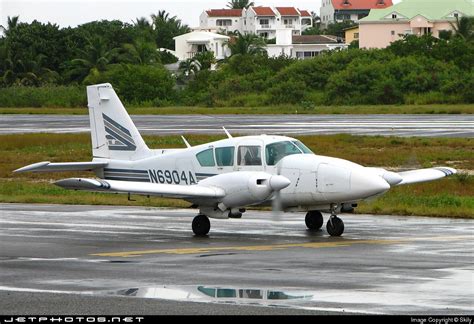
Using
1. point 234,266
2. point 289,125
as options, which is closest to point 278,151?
point 234,266

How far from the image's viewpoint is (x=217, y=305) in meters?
13.7

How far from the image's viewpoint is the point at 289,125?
64062 mm

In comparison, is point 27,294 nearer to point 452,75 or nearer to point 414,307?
point 414,307

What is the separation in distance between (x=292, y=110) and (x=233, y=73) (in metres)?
18.8

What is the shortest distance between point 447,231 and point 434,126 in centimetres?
3808

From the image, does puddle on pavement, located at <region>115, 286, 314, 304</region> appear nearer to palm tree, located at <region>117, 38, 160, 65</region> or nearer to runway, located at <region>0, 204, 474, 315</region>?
runway, located at <region>0, 204, 474, 315</region>

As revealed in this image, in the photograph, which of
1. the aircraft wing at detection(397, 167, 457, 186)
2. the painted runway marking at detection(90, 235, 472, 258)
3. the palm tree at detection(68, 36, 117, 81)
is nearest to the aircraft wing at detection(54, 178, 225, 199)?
the painted runway marking at detection(90, 235, 472, 258)

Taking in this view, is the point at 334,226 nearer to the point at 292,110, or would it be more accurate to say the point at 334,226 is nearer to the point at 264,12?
the point at 292,110

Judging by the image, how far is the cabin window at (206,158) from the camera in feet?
76.7

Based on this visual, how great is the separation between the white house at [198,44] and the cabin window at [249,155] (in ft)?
486

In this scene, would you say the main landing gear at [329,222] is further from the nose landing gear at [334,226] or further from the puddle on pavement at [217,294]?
the puddle on pavement at [217,294]

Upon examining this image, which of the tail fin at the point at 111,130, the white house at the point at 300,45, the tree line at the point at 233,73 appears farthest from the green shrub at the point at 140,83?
the tail fin at the point at 111,130

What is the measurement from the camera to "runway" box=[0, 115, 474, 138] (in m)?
57.0
